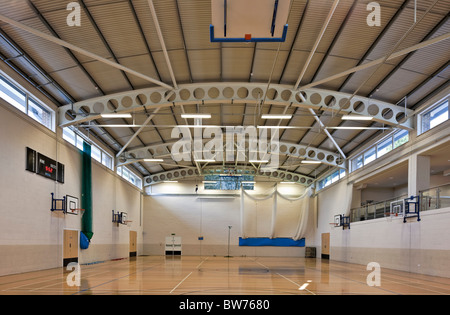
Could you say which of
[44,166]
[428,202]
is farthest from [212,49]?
[428,202]

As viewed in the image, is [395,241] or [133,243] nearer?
[395,241]

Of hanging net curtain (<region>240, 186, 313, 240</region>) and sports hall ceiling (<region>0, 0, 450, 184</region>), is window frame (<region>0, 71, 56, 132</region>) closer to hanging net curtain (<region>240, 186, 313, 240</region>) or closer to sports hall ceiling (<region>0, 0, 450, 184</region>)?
sports hall ceiling (<region>0, 0, 450, 184</region>)

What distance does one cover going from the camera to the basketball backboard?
9.37m

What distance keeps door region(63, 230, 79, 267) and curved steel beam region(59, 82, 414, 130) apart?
21.8ft

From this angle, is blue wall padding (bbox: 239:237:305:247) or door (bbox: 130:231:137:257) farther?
blue wall padding (bbox: 239:237:305:247)

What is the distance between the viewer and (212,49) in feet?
70.0

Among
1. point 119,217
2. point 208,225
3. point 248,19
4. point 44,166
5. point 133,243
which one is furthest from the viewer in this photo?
point 208,225

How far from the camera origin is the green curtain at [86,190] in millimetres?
28062

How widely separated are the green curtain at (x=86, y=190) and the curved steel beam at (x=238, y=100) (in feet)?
13.3

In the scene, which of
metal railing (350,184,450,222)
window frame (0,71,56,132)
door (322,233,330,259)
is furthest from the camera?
door (322,233,330,259)

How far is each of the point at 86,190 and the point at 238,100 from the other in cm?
1210

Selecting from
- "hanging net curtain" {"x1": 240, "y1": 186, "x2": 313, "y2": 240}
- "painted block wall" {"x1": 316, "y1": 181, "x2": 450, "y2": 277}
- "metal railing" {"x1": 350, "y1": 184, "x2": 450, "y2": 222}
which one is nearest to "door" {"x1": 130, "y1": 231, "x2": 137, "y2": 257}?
"hanging net curtain" {"x1": 240, "y1": 186, "x2": 313, "y2": 240}

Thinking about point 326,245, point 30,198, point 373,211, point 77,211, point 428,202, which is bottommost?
point 326,245

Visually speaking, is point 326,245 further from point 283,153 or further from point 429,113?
point 429,113
